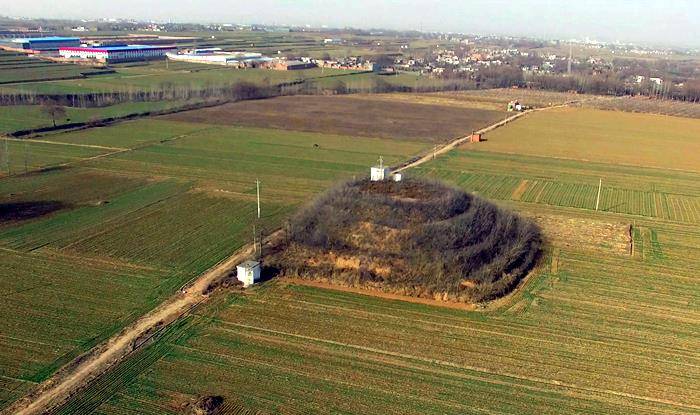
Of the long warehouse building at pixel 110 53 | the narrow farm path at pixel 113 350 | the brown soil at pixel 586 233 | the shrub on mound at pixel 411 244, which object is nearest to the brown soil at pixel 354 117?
the brown soil at pixel 586 233

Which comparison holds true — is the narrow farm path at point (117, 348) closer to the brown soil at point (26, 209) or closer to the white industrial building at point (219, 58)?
the brown soil at point (26, 209)

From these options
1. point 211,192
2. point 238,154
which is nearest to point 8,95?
point 238,154

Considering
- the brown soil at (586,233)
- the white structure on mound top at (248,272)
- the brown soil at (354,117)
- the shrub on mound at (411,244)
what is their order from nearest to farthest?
the white structure on mound top at (248,272) → the shrub on mound at (411,244) → the brown soil at (586,233) → the brown soil at (354,117)

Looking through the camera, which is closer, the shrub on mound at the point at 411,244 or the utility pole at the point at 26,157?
the shrub on mound at the point at 411,244

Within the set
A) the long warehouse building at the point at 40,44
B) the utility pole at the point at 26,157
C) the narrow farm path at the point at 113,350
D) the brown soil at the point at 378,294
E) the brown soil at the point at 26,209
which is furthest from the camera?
the long warehouse building at the point at 40,44

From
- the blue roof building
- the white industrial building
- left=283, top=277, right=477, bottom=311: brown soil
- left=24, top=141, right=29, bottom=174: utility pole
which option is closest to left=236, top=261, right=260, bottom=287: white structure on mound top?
left=283, top=277, right=477, bottom=311: brown soil

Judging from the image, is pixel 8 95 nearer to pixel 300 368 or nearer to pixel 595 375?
pixel 300 368
